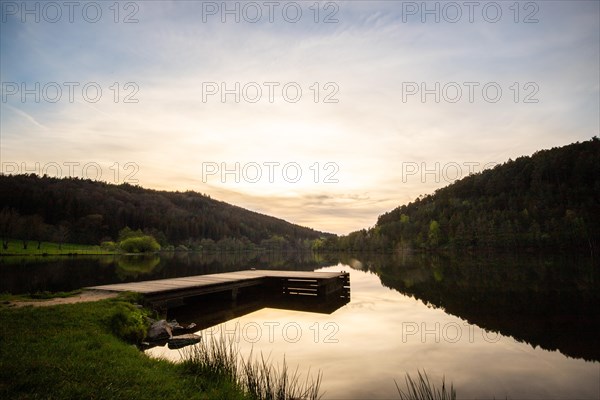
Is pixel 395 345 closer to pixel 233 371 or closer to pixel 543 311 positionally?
pixel 233 371

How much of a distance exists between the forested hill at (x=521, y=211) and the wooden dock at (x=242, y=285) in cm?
8726

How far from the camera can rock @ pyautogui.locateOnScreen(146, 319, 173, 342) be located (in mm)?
12156

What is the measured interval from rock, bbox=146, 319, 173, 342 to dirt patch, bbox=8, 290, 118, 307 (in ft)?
8.76

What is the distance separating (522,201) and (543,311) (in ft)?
387

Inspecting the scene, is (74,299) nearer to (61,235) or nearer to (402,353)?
(402,353)

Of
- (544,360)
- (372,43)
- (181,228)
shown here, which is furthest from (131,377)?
(181,228)

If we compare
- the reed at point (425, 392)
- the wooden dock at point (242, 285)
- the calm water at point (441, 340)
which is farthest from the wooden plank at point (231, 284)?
the reed at point (425, 392)

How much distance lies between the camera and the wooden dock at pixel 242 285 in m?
16.9

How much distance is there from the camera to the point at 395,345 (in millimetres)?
13336

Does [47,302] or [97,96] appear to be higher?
[97,96]

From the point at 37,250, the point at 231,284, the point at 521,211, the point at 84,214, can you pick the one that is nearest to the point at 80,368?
the point at 231,284

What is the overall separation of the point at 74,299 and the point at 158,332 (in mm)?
3847

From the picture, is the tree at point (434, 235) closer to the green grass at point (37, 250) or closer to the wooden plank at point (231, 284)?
the green grass at point (37, 250)

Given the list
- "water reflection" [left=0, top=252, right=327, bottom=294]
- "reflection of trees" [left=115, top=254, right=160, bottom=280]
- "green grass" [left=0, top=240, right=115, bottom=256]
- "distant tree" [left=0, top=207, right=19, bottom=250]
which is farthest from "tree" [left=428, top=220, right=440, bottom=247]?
"distant tree" [left=0, top=207, right=19, bottom=250]
